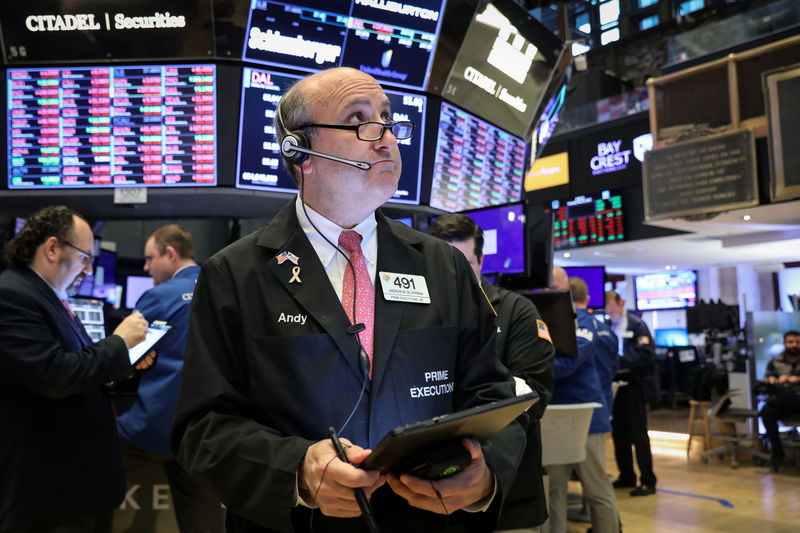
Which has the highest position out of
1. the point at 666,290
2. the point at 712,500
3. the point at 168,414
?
the point at 666,290

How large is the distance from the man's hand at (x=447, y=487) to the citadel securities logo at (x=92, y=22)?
2.98m

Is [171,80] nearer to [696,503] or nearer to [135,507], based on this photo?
[135,507]

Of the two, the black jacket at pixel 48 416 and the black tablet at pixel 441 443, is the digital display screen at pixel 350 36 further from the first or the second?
the black tablet at pixel 441 443

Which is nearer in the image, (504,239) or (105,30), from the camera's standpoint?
(105,30)

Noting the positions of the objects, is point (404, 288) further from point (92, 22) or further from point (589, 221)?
point (589, 221)

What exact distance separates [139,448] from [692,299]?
13493 millimetres

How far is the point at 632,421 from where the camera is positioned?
6176 millimetres

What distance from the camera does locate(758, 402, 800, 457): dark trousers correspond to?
696cm

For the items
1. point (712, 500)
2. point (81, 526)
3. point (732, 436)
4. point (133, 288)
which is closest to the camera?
point (81, 526)

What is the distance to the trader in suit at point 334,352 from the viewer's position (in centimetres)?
106

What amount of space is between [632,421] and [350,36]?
444cm

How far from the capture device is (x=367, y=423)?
1176 mm

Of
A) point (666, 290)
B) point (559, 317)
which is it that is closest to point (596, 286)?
point (559, 317)

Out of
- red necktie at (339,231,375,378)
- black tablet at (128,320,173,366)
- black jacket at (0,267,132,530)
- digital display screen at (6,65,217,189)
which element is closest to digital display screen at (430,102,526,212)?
digital display screen at (6,65,217,189)
